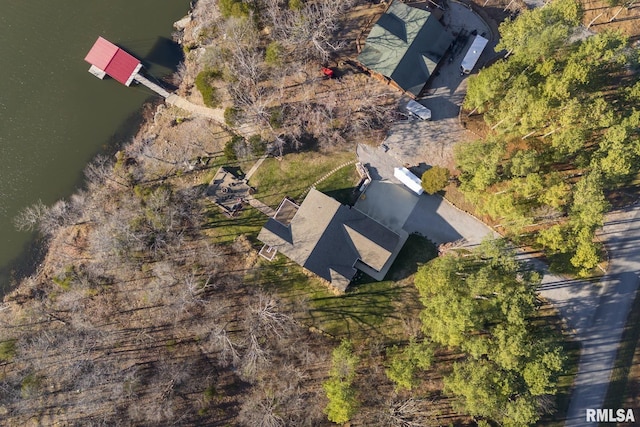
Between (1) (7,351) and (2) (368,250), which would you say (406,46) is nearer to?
(2) (368,250)

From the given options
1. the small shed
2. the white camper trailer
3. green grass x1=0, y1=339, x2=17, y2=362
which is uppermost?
the white camper trailer

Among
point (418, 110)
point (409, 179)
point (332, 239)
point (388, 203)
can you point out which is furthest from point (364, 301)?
point (418, 110)

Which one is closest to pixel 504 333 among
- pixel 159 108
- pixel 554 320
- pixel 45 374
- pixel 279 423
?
pixel 554 320

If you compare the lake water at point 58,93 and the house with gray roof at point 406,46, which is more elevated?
the house with gray roof at point 406,46

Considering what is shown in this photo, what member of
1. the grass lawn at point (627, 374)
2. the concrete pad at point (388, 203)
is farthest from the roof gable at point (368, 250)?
the grass lawn at point (627, 374)

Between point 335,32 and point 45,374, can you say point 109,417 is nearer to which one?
point 45,374

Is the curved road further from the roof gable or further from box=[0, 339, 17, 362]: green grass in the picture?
box=[0, 339, 17, 362]: green grass

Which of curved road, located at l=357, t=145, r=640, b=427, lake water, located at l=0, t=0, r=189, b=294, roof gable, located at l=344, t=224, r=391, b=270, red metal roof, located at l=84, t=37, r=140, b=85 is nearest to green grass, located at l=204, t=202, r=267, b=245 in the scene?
roof gable, located at l=344, t=224, r=391, b=270

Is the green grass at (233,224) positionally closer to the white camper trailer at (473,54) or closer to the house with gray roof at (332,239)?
the house with gray roof at (332,239)
